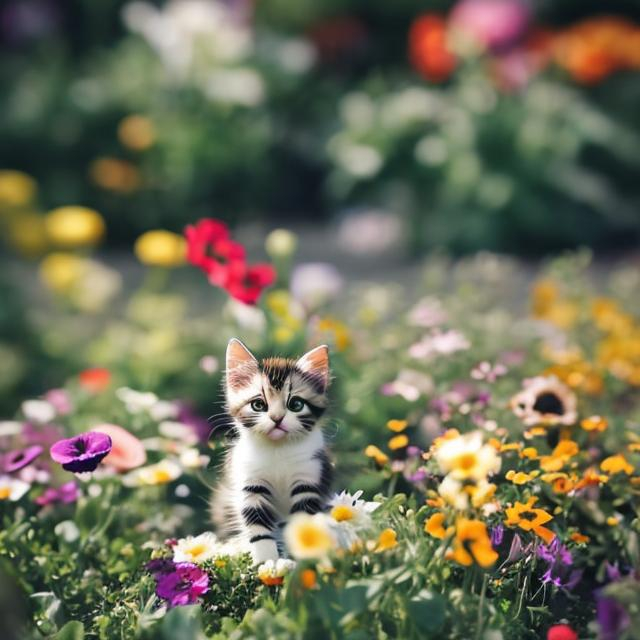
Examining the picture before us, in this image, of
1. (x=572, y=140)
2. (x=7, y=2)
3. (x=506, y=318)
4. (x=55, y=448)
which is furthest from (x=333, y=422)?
(x=7, y=2)

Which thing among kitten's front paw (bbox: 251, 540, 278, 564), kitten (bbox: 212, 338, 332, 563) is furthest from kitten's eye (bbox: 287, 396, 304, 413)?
kitten's front paw (bbox: 251, 540, 278, 564)

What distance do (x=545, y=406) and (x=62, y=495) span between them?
121 centimetres

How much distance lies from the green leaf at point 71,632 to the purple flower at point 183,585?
6.2 inches

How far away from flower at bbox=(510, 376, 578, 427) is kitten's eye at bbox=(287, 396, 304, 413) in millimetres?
732

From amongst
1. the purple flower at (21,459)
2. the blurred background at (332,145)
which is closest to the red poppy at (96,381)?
the purple flower at (21,459)

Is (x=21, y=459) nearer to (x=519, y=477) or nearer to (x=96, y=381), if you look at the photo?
(x=96, y=381)

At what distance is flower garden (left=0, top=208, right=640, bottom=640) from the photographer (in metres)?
1.75

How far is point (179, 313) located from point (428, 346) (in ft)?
5.30

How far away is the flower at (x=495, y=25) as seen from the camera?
638 centimetres

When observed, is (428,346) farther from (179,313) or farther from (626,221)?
(626,221)

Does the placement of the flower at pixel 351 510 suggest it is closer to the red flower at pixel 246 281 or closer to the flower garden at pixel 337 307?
the flower garden at pixel 337 307

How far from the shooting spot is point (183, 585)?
1.93 m

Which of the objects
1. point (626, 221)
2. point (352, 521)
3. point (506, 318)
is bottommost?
point (352, 521)

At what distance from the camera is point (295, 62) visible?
7164mm
